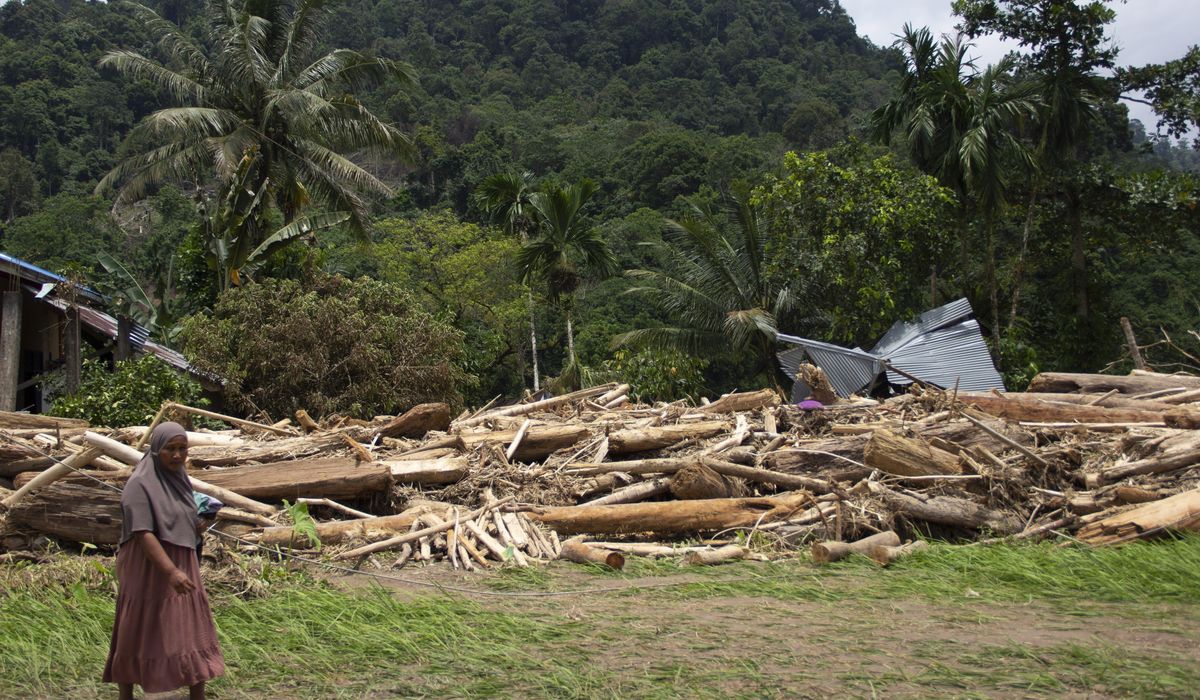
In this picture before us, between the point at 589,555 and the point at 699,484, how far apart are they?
5.20 feet

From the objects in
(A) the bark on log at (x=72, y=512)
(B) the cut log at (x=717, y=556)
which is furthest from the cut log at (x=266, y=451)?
(B) the cut log at (x=717, y=556)

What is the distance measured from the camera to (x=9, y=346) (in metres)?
13.2

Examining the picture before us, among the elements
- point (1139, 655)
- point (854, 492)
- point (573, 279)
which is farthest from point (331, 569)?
point (573, 279)

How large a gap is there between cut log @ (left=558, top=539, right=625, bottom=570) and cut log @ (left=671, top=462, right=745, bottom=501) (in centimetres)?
126

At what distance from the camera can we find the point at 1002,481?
333 inches

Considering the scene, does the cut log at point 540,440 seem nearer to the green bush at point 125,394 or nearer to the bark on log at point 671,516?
the bark on log at point 671,516

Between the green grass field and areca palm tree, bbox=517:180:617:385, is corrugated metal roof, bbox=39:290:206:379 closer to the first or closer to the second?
the green grass field

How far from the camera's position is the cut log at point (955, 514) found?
805 cm

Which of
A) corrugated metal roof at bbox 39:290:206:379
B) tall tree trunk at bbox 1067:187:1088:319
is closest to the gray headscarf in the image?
corrugated metal roof at bbox 39:290:206:379

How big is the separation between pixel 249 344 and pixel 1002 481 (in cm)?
1260

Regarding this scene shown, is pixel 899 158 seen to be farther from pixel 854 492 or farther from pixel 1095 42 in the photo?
pixel 854 492

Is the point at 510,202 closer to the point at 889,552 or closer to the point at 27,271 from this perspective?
the point at 27,271

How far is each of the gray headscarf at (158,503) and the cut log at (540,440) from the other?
5572 millimetres

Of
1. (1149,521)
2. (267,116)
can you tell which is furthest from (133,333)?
(1149,521)
